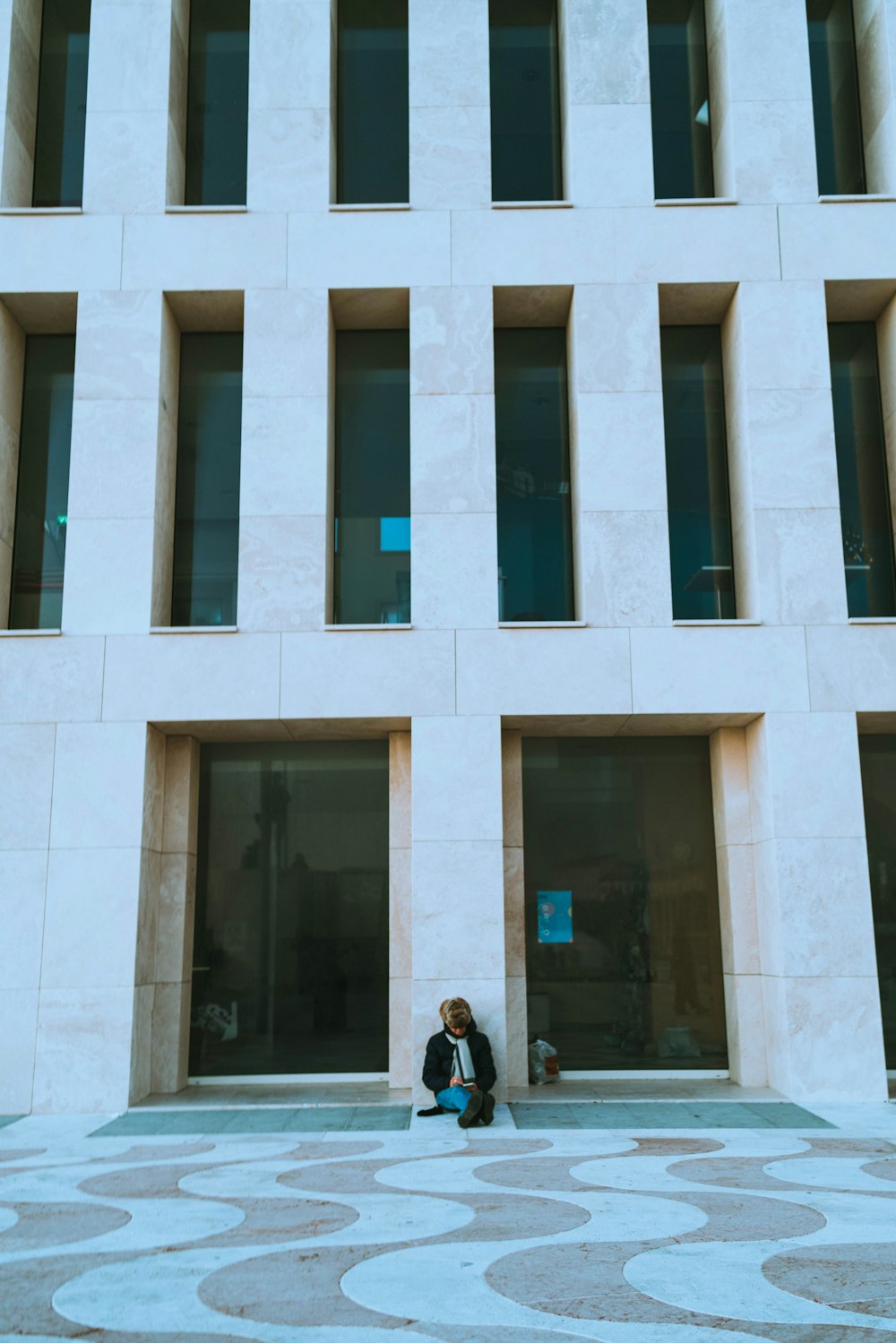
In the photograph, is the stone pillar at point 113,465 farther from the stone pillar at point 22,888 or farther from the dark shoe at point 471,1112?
the dark shoe at point 471,1112

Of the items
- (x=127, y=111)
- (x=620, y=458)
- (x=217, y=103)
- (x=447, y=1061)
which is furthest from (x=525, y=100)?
(x=447, y=1061)

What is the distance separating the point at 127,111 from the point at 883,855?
51.4 feet

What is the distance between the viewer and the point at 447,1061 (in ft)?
49.7

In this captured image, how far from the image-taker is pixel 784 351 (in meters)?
17.7

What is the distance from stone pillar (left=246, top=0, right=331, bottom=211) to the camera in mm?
18234

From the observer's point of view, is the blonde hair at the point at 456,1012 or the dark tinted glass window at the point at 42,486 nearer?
the blonde hair at the point at 456,1012

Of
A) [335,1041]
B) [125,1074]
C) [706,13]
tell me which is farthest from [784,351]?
[125,1074]

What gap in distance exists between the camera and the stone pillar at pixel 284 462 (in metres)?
17.1

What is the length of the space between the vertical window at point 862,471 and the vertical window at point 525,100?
204 inches

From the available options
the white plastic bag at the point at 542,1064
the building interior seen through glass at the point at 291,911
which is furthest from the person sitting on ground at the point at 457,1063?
the building interior seen through glass at the point at 291,911

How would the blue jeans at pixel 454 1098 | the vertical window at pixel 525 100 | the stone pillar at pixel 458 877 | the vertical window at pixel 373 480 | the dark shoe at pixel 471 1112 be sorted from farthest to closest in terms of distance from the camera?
the vertical window at pixel 525 100, the vertical window at pixel 373 480, the stone pillar at pixel 458 877, the blue jeans at pixel 454 1098, the dark shoe at pixel 471 1112

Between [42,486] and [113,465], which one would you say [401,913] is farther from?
[42,486]

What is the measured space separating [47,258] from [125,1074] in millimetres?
11599

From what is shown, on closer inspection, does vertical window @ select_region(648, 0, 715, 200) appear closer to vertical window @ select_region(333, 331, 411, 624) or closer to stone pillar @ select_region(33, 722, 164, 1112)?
vertical window @ select_region(333, 331, 411, 624)
